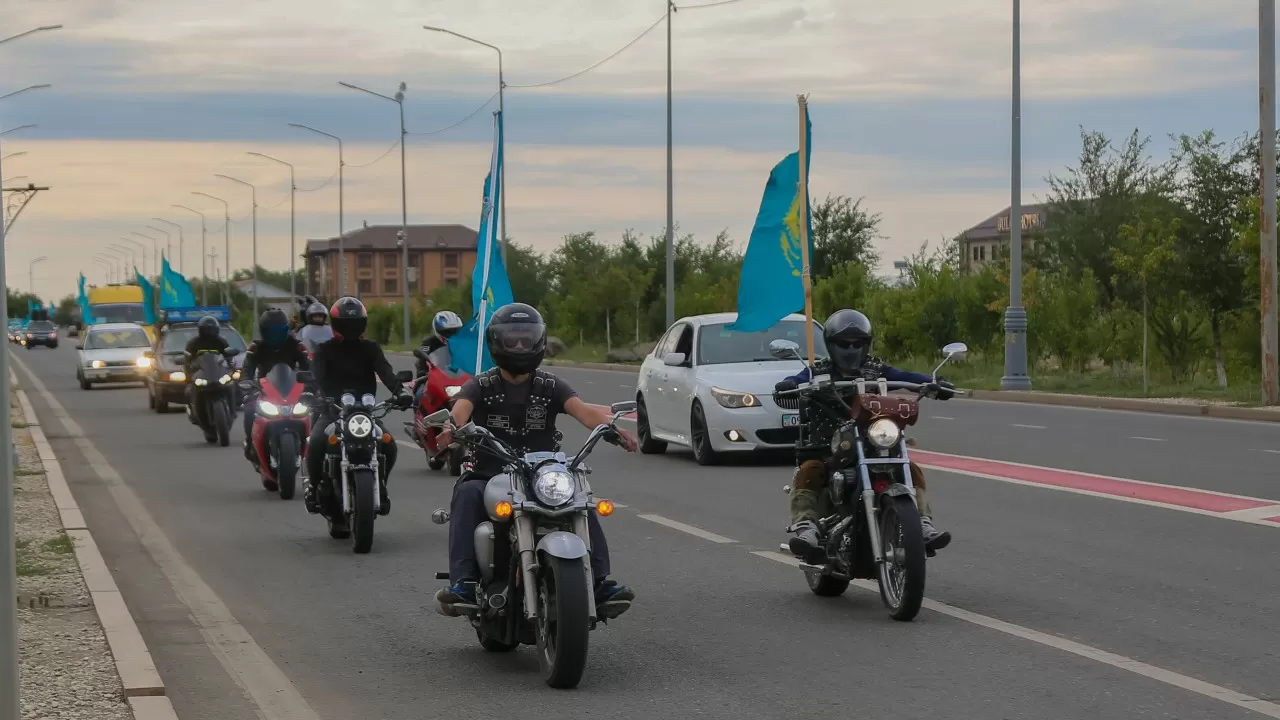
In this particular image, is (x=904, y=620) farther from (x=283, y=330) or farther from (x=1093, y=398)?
(x=1093, y=398)

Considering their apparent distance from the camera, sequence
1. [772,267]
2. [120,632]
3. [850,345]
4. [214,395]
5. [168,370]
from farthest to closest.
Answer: [168,370] < [214,395] < [772,267] < [850,345] < [120,632]

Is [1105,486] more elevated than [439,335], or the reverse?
[439,335]

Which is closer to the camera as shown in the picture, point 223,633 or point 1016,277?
point 223,633

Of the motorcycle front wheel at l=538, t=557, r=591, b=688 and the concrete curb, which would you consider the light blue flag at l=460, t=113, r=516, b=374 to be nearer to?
the concrete curb

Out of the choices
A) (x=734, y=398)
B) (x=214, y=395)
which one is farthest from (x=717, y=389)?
(x=214, y=395)

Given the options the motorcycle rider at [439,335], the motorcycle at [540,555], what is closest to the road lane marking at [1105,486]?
the motorcycle rider at [439,335]

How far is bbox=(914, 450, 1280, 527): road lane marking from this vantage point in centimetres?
1352

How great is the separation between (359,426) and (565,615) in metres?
5.27

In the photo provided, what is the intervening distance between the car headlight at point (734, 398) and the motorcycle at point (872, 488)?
846 cm

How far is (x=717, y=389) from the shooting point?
1800cm

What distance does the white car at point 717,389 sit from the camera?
58.4 feet

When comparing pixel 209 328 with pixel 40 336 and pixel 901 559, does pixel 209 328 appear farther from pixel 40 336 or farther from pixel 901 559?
pixel 40 336

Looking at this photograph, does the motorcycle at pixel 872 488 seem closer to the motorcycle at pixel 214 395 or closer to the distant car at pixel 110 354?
the motorcycle at pixel 214 395

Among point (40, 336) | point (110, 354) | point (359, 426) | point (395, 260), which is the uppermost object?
point (395, 260)
